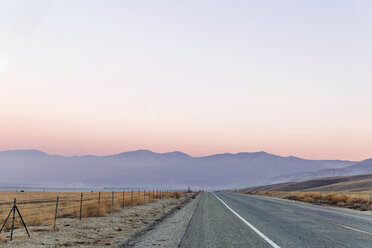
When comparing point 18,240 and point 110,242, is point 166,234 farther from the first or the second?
point 18,240

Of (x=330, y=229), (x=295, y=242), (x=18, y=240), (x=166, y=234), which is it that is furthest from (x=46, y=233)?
(x=330, y=229)

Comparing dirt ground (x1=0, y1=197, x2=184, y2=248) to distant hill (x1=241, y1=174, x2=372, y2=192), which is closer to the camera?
dirt ground (x1=0, y1=197, x2=184, y2=248)

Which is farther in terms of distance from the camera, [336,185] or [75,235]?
[336,185]

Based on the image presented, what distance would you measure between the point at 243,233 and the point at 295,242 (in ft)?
7.51

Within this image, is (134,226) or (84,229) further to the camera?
(134,226)

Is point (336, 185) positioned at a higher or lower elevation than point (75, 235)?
higher

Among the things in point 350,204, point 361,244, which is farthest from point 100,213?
point 350,204

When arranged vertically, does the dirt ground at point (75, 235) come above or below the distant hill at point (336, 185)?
below

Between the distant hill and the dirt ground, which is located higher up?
the distant hill

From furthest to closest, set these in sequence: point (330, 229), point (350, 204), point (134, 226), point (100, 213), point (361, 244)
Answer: point (350, 204) → point (100, 213) → point (134, 226) → point (330, 229) → point (361, 244)

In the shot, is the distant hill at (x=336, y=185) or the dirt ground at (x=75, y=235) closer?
the dirt ground at (x=75, y=235)

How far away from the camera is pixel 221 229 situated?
13.1m

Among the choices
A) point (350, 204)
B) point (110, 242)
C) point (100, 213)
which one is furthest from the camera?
point (350, 204)

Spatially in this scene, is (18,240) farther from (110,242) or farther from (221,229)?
(221,229)
